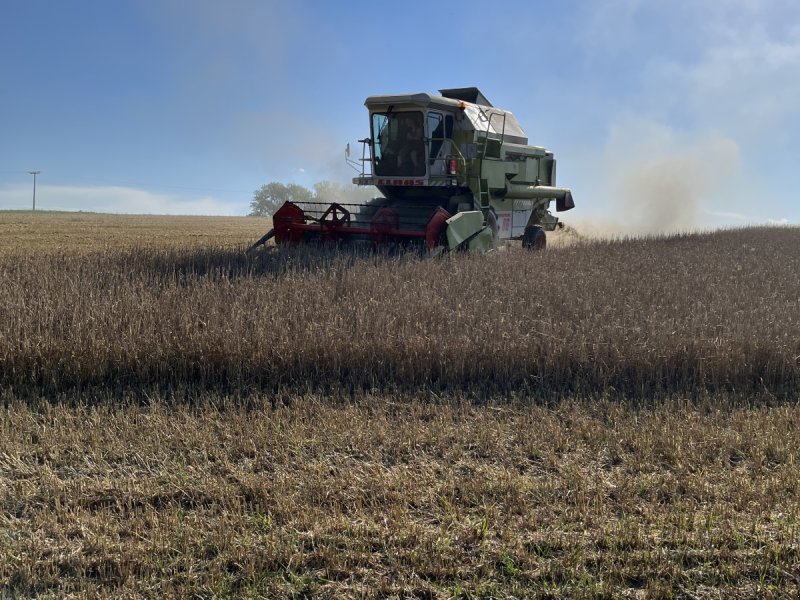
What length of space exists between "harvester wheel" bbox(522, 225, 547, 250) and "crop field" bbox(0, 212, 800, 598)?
23.7 feet

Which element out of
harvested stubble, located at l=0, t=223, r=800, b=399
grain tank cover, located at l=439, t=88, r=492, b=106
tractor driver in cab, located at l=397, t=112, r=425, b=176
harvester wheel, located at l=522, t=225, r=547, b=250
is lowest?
harvested stubble, located at l=0, t=223, r=800, b=399

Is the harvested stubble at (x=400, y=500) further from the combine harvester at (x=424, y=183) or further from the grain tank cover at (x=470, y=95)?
the grain tank cover at (x=470, y=95)

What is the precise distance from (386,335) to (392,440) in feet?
5.33

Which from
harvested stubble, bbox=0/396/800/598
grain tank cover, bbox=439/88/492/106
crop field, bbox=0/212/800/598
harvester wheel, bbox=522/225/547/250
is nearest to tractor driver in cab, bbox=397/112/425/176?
grain tank cover, bbox=439/88/492/106

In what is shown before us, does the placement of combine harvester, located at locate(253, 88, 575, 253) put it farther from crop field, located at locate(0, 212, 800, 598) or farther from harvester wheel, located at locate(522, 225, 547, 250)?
crop field, located at locate(0, 212, 800, 598)

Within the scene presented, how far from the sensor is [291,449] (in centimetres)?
387

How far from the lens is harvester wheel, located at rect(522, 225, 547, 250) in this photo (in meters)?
14.8

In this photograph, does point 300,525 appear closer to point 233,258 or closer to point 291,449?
point 291,449

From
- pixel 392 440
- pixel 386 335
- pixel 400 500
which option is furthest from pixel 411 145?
pixel 400 500

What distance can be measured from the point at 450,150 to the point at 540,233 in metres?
3.95

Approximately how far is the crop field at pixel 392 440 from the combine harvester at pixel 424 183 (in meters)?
3.44

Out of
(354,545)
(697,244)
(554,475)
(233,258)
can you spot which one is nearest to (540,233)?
(697,244)

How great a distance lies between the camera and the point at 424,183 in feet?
38.4

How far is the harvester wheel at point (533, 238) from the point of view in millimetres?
14805
